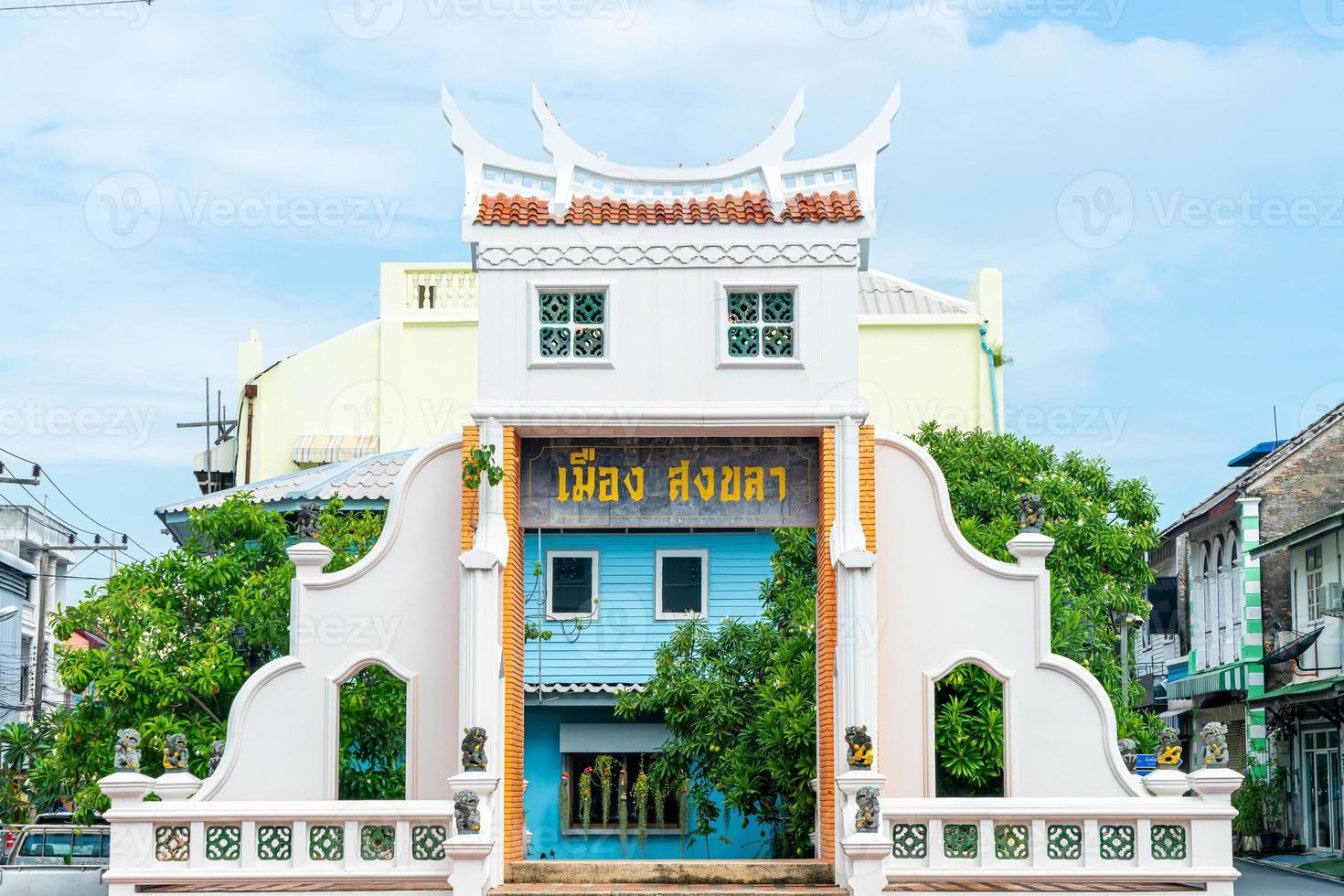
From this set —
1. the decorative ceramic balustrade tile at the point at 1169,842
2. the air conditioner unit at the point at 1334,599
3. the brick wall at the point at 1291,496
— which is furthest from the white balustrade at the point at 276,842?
the brick wall at the point at 1291,496

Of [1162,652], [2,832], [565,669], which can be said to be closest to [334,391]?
[565,669]

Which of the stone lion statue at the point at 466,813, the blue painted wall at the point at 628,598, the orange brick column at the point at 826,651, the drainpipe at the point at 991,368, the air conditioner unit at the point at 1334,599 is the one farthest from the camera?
the drainpipe at the point at 991,368

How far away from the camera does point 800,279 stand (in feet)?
52.5

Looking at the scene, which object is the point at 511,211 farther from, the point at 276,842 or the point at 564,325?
the point at 276,842

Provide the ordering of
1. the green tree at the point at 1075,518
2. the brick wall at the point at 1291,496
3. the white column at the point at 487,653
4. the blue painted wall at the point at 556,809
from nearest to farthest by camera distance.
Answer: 1. the white column at the point at 487,653
2. the green tree at the point at 1075,518
3. the blue painted wall at the point at 556,809
4. the brick wall at the point at 1291,496

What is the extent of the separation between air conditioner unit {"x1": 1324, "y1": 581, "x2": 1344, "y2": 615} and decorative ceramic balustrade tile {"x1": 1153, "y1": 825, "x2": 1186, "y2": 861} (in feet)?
52.3

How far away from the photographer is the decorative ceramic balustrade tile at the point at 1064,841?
14766 millimetres

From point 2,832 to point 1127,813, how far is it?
18.7 metres

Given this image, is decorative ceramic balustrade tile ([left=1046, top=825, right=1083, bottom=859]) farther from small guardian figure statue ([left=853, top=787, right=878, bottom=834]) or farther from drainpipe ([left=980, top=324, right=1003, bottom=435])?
drainpipe ([left=980, top=324, right=1003, bottom=435])

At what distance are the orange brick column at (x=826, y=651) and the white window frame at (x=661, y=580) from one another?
11.6 m

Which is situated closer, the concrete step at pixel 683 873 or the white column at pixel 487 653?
the white column at pixel 487 653

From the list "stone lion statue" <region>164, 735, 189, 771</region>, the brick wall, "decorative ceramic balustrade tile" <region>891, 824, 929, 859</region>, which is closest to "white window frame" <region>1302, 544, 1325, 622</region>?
the brick wall

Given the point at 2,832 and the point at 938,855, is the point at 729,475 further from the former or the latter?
the point at 2,832

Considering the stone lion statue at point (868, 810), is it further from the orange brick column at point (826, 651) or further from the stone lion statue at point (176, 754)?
the stone lion statue at point (176, 754)
